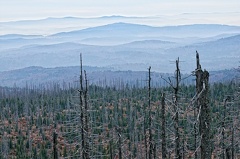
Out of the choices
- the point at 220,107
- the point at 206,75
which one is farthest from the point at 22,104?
the point at 206,75

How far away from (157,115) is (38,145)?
75.7 feet

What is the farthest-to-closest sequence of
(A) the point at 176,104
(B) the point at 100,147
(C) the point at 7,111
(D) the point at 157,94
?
(D) the point at 157,94
(C) the point at 7,111
(B) the point at 100,147
(A) the point at 176,104

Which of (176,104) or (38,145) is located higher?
(176,104)

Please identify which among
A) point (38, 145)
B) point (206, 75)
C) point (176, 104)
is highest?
point (206, 75)

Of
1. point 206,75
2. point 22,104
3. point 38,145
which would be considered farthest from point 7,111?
point 206,75

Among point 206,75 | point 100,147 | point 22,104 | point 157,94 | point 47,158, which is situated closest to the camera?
point 206,75

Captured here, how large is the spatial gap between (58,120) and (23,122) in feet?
22.2

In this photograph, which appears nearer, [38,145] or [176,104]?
[176,104]

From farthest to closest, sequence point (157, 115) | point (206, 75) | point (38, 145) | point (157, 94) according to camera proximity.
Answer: point (157, 94)
point (157, 115)
point (38, 145)
point (206, 75)

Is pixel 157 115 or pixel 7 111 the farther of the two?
pixel 7 111

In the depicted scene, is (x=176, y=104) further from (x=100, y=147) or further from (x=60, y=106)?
(x=60, y=106)

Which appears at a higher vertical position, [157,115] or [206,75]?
[206,75]

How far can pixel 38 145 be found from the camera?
2731 inches

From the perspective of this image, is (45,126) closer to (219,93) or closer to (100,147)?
(100,147)
